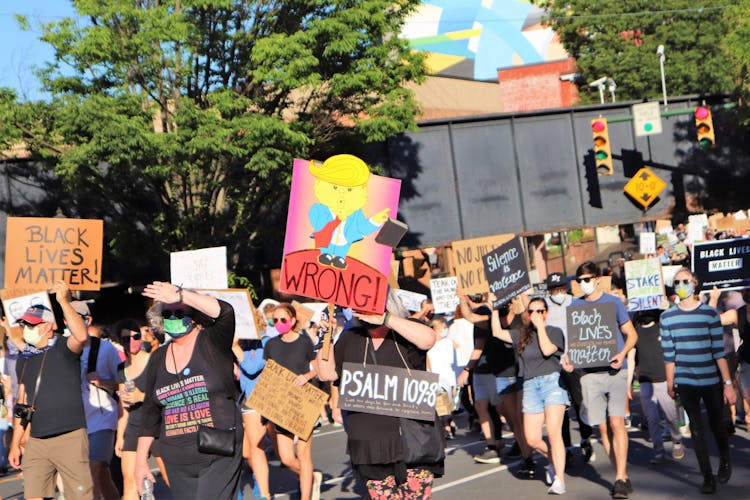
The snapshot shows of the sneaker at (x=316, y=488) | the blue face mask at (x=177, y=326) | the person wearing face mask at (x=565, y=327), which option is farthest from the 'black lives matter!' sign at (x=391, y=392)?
the person wearing face mask at (x=565, y=327)

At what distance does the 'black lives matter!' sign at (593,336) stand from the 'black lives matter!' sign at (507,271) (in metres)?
0.83

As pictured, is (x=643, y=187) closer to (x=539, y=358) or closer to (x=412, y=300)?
(x=412, y=300)

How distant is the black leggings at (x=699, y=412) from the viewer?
9375mm

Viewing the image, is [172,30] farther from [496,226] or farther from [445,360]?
[496,226]

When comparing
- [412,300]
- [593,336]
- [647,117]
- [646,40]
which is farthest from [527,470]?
[646,40]

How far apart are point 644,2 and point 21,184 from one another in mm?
37128

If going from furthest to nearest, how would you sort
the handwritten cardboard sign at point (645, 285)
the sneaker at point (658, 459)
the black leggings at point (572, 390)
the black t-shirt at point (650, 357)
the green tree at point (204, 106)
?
the green tree at point (204, 106), the handwritten cardboard sign at point (645, 285), the black t-shirt at point (650, 357), the black leggings at point (572, 390), the sneaker at point (658, 459)

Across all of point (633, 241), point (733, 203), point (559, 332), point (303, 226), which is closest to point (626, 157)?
point (733, 203)

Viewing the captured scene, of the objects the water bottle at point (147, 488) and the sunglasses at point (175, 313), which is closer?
the sunglasses at point (175, 313)

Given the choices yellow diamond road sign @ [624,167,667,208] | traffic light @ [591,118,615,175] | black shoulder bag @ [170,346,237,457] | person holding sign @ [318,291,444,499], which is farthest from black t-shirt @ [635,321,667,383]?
yellow diamond road sign @ [624,167,667,208]

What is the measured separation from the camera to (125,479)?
32.0 ft

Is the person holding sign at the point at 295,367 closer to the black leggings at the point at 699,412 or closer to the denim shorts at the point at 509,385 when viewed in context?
the denim shorts at the point at 509,385

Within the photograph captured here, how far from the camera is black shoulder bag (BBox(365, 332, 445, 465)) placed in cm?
665

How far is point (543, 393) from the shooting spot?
1012cm
